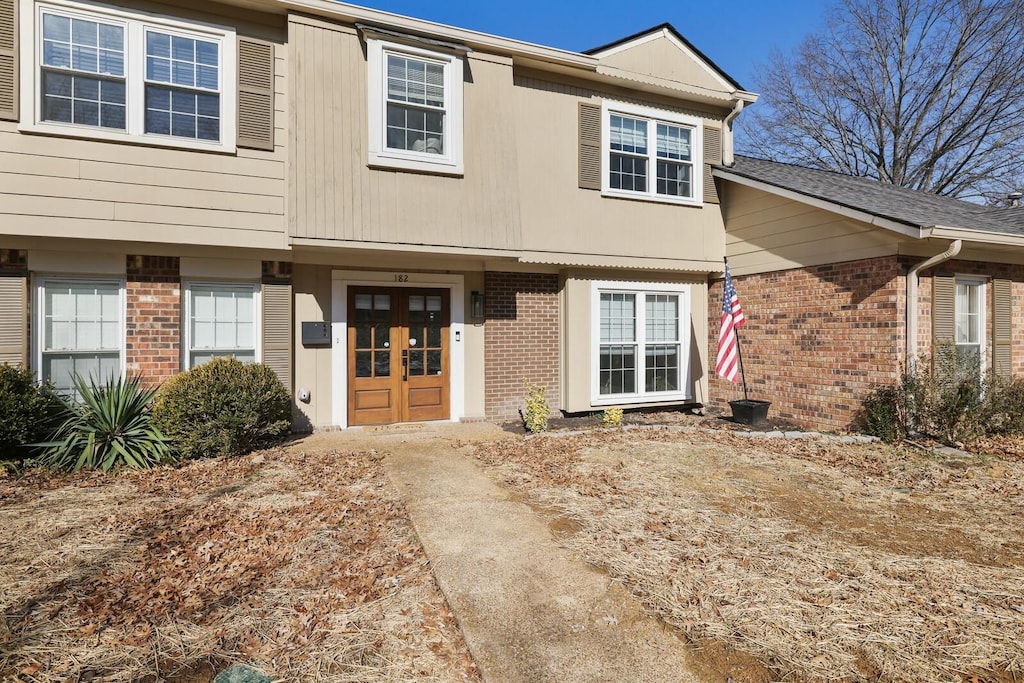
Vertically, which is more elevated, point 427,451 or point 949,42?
point 949,42

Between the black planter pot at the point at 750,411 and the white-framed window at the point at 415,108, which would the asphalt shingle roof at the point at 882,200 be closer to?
the black planter pot at the point at 750,411

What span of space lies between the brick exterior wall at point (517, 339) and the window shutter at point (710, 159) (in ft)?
11.3

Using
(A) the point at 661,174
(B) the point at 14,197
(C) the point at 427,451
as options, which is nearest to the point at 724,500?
(C) the point at 427,451

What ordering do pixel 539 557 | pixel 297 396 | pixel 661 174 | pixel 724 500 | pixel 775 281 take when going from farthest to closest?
pixel 661 174
pixel 775 281
pixel 297 396
pixel 724 500
pixel 539 557

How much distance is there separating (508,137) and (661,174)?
3.15m

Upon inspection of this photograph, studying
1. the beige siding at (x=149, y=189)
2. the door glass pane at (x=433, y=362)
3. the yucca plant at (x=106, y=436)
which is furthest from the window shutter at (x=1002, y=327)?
the yucca plant at (x=106, y=436)

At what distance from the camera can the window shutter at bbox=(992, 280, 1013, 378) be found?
8.27 metres

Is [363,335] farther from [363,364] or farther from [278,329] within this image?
[278,329]

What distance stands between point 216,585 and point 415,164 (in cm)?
580

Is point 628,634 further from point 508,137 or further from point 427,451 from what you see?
point 508,137

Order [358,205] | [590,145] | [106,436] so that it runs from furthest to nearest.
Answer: [590,145], [358,205], [106,436]

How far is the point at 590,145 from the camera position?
8.91 m

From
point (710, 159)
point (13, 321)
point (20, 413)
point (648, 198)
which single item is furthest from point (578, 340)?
point (13, 321)

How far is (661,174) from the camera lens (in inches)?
376
